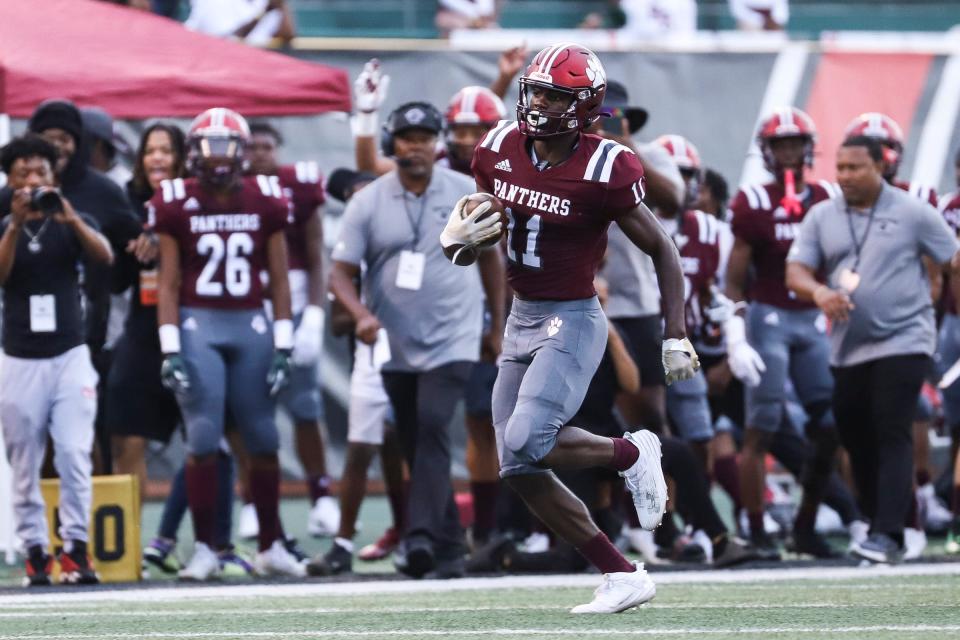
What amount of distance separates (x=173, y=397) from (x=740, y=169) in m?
4.72

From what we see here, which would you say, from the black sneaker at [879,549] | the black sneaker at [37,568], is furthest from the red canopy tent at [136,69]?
the black sneaker at [879,549]

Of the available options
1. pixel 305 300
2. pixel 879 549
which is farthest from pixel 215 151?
pixel 879 549

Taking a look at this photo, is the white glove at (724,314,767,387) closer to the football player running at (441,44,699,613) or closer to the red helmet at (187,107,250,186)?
the red helmet at (187,107,250,186)

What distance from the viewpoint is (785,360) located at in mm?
8586

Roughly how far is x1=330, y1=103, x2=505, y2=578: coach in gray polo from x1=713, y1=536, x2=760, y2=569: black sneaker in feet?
3.46

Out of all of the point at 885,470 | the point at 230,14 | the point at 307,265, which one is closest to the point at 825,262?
the point at 885,470

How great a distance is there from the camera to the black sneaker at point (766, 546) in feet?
26.7

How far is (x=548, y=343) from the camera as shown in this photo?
5902 mm

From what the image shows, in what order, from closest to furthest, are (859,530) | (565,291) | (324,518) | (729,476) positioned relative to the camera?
(565,291), (859,530), (729,476), (324,518)

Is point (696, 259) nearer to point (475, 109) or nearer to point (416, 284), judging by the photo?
point (475, 109)

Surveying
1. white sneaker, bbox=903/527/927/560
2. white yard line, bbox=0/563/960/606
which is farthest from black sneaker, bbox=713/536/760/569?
white sneaker, bbox=903/527/927/560

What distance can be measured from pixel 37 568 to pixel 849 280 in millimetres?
3513

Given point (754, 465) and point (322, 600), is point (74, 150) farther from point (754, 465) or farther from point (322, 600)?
point (754, 465)

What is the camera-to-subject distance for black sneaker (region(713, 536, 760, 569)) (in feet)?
25.3
